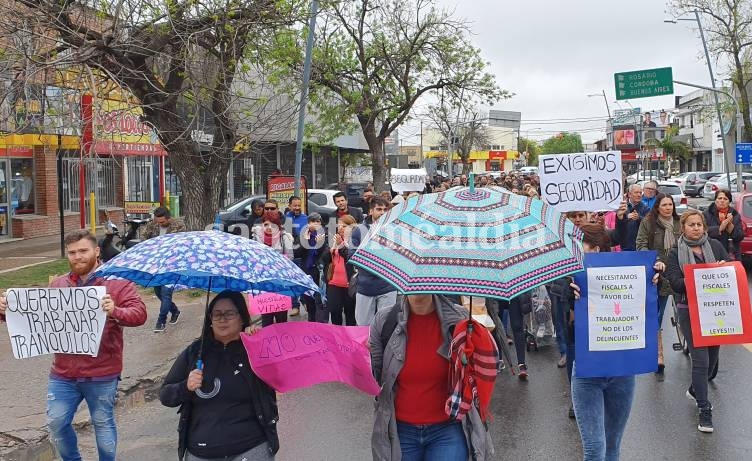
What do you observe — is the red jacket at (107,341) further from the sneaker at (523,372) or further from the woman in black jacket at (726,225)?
the woman in black jacket at (726,225)

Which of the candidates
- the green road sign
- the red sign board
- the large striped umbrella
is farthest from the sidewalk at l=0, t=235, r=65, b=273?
the green road sign

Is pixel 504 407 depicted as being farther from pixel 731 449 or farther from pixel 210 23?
pixel 210 23

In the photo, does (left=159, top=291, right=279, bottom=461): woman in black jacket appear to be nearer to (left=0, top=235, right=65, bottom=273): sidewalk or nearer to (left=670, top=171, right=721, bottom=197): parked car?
(left=0, top=235, right=65, bottom=273): sidewalk

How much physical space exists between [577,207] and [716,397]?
2297 mm

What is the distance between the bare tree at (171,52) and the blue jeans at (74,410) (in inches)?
230

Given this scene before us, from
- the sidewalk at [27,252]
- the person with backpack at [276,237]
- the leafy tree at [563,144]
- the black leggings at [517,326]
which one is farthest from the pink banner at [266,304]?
the leafy tree at [563,144]

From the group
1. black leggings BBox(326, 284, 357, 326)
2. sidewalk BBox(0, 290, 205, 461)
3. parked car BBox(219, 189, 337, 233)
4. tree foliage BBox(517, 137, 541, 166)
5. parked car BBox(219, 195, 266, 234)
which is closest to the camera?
sidewalk BBox(0, 290, 205, 461)

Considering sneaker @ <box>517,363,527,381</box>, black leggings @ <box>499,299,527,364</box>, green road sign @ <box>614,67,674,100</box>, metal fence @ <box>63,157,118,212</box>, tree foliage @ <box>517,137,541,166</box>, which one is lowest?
sneaker @ <box>517,363,527,381</box>

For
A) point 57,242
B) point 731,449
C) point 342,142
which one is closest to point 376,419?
point 731,449

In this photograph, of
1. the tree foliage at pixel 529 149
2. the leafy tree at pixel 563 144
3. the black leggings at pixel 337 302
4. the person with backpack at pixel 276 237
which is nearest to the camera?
the black leggings at pixel 337 302

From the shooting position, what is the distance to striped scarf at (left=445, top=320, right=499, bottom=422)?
11.3ft

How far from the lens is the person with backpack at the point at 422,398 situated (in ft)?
11.6

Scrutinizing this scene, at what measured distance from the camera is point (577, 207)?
790 centimetres

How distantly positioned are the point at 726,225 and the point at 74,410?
7.97 m
